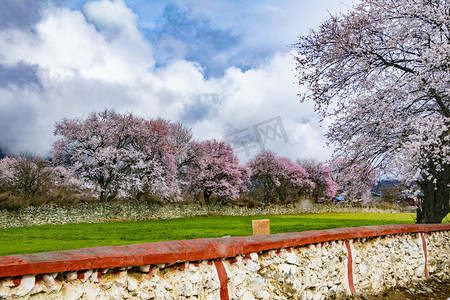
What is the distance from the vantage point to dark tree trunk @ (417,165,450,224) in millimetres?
12445

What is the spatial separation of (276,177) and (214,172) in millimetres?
14371

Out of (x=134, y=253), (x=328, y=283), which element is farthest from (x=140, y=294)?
(x=328, y=283)

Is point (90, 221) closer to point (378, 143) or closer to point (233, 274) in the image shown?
point (378, 143)

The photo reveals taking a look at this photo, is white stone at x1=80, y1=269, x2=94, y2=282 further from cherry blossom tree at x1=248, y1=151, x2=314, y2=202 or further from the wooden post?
cherry blossom tree at x1=248, y1=151, x2=314, y2=202

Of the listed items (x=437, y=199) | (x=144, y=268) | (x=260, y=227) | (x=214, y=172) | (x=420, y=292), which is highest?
(x=214, y=172)

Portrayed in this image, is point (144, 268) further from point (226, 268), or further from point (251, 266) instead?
point (251, 266)

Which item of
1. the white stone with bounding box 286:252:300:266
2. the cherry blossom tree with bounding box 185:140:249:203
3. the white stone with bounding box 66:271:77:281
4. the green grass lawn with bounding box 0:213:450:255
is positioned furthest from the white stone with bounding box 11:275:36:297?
the cherry blossom tree with bounding box 185:140:249:203

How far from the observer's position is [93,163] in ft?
101

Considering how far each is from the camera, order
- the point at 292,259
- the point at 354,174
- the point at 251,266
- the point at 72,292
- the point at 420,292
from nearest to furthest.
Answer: the point at 72,292 → the point at 251,266 → the point at 292,259 → the point at 420,292 → the point at 354,174

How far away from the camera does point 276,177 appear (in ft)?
168

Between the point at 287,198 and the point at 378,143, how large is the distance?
130ft

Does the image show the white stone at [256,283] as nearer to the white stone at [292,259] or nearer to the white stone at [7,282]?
the white stone at [292,259]

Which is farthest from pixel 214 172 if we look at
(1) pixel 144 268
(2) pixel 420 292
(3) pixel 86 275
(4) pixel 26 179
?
(3) pixel 86 275

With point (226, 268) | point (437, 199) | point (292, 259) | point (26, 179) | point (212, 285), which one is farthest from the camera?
point (26, 179)
